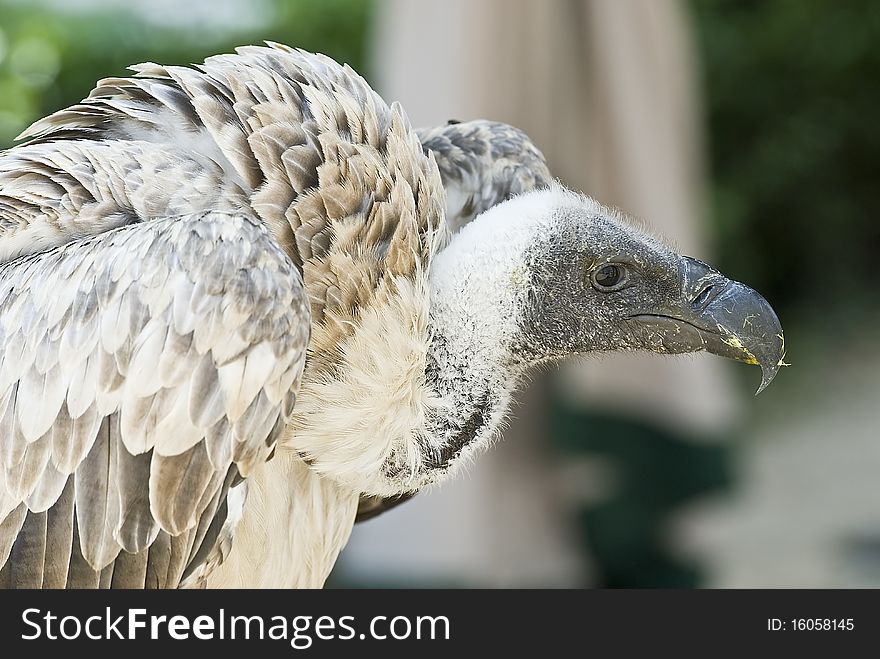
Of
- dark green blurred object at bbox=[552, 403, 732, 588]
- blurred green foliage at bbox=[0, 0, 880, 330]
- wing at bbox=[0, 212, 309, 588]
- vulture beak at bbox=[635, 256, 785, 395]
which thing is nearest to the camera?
wing at bbox=[0, 212, 309, 588]

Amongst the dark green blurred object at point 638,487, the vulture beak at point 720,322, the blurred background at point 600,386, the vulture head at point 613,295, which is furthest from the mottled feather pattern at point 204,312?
the dark green blurred object at point 638,487

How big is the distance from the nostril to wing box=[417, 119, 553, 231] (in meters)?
0.37

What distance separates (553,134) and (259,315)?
2738 mm

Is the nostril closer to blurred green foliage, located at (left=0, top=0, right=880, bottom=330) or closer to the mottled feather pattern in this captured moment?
the mottled feather pattern

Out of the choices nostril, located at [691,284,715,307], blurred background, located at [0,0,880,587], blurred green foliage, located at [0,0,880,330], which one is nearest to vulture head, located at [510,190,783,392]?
nostril, located at [691,284,715,307]

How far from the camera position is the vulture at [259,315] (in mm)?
1396

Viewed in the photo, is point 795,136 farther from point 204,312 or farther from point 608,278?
point 204,312

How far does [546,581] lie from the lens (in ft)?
15.2

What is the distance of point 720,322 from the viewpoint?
1.60 m

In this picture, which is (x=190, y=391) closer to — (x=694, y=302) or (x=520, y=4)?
(x=694, y=302)

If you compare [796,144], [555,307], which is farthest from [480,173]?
[796,144]

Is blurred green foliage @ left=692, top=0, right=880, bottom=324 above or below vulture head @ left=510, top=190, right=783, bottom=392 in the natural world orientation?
above

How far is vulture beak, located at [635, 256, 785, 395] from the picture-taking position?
160cm
